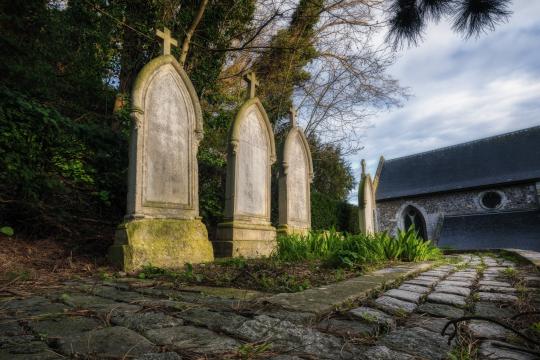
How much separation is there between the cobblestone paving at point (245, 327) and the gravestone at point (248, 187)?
10.5ft

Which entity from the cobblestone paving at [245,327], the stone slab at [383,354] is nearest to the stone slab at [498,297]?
the cobblestone paving at [245,327]

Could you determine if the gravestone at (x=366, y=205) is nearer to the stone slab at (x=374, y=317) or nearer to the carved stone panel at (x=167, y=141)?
the carved stone panel at (x=167, y=141)

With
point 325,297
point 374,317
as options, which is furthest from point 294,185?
point 374,317

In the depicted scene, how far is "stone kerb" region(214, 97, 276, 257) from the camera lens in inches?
221

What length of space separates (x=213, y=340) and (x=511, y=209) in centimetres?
2134

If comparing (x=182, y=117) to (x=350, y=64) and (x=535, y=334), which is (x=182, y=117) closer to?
(x=535, y=334)

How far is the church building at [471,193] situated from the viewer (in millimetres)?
16469

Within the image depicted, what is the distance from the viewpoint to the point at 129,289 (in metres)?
2.61

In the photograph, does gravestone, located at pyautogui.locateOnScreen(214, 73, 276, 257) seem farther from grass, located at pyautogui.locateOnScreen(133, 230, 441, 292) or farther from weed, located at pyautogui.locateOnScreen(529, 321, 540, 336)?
weed, located at pyautogui.locateOnScreen(529, 321, 540, 336)

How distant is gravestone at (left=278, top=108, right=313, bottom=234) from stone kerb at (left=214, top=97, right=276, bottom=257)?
2.58ft

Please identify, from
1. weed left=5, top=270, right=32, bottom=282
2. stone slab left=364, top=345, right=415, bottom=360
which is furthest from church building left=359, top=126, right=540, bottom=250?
stone slab left=364, top=345, right=415, bottom=360

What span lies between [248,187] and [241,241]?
3.38 feet

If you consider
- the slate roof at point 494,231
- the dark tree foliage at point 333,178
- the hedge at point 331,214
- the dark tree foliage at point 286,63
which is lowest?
the slate roof at point 494,231

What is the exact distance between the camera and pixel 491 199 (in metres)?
19.0
